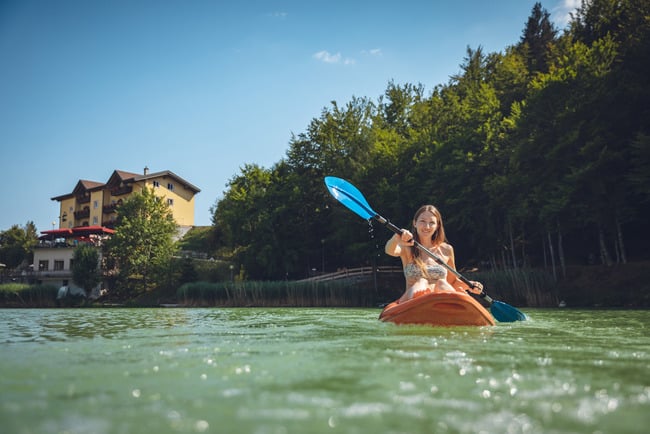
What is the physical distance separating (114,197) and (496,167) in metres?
42.6

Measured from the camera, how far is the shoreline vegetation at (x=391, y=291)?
1809 centimetres

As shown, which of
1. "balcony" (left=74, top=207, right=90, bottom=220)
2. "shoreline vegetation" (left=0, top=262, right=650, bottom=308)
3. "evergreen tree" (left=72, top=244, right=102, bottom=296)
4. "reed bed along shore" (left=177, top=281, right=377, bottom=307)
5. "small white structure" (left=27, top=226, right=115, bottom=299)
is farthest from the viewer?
"balcony" (left=74, top=207, right=90, bottom=220)

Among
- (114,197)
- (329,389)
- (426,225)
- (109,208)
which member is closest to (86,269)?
(109,208)

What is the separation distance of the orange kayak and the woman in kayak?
1.98 feet

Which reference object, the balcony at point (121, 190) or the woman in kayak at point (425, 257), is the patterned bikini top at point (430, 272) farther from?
the balcony at point (121, 190)

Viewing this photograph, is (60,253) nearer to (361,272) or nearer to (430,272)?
(361,272)

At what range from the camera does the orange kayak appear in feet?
17.1

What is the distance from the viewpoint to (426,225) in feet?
21.8

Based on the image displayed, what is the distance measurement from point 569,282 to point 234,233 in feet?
76.7

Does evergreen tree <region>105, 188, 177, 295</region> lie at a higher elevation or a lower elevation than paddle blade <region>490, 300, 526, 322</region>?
higher

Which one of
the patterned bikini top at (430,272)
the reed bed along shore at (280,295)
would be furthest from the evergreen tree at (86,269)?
the patterned bikini top at (430,272)

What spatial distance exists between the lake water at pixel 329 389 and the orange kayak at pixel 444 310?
144 centimetres

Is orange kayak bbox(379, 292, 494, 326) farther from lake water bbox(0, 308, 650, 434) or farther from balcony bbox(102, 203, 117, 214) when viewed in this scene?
balcony bbox(102, 203, 117, 214)

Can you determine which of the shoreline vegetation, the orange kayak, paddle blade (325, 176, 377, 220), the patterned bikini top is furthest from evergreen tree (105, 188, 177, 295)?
the orange kayak
